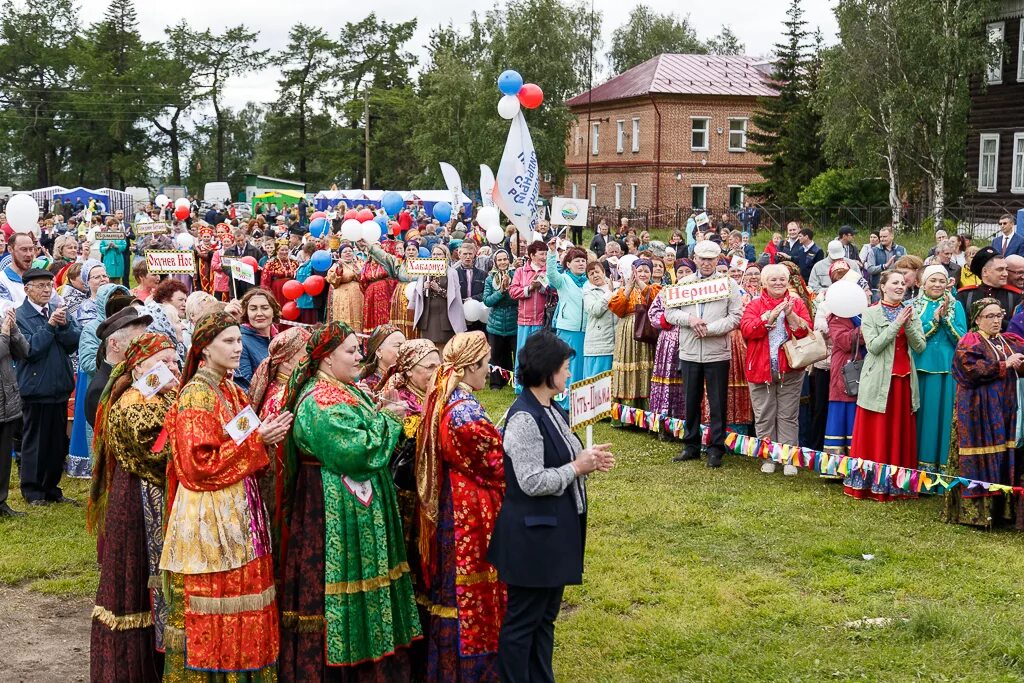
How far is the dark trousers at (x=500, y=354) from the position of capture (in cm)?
1473

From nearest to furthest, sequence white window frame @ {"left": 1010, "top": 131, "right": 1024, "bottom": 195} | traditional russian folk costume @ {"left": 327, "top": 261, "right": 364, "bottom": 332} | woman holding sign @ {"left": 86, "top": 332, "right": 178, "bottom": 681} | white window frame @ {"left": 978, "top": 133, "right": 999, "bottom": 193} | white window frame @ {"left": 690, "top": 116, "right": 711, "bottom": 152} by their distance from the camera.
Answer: woman holding sign @ {"left": 86, "top": 332, "right": 178, "bottom": 681}, traditional russian folk costume @ {"left": 327, "top": 261, "right": 364, "bottom": 332}, white window frame @ {"left": 1010, "top": 131, "right": 1024, "bottom": 195}, white window frame @ {"left": 978, "top": 133, "right": 999, "bottom": 193}, white window frame @ {"left": 690, "top": 116, "right": 711, "bottom": 152}

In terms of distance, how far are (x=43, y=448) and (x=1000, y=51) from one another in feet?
106

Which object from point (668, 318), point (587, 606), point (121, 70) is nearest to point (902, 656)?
point (587, 606)

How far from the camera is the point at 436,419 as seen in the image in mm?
5348

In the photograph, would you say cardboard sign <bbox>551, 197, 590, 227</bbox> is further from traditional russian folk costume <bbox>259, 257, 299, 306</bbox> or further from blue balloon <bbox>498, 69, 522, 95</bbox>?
traditional russian folk costume <bbox>259, 257, 299, 306</bbox>

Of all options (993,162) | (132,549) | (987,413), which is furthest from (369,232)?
(993,162)

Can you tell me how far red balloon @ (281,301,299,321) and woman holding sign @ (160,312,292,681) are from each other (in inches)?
421

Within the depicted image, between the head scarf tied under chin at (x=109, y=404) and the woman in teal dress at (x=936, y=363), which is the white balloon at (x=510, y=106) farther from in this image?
the head scarf tied under chin at (x=109, y=404)

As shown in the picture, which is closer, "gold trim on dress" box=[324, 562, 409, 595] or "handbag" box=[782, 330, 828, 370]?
"gold trim on dress" box=[324, 562, 409, 595]

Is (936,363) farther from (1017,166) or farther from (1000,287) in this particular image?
(1017,166)

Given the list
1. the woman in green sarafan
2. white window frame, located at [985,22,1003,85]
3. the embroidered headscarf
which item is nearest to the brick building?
white window frame, located at [985,22,1003,85]

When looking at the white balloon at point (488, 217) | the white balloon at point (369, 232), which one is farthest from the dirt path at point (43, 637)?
the white balloon at point (488, 217)

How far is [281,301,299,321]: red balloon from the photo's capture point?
618 inches

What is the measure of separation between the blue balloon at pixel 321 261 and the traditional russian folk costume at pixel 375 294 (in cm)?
92
